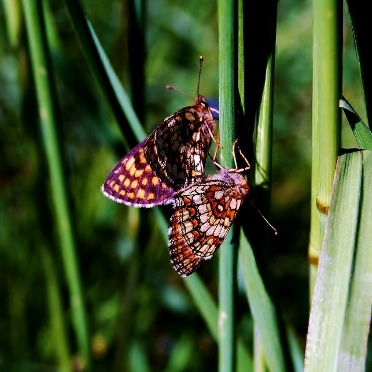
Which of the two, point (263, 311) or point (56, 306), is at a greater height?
point (263, 311)

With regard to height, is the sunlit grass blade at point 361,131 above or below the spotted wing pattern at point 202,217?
above

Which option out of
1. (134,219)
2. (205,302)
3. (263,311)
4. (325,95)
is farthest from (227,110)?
(134,219)

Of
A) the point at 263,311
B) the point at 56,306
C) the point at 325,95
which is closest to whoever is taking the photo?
the point at 325,95

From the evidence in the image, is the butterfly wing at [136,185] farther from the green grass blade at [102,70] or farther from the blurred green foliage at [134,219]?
the blurred green foliage at [134,219]

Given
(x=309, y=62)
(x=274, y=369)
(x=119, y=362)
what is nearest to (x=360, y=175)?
(x=274, y=369)

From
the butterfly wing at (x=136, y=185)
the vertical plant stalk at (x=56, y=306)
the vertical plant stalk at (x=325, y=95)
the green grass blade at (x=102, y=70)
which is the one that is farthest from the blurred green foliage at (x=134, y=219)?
the vertical plant stalk at (x=325, y=95)

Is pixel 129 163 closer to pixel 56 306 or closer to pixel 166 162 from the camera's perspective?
pixel 166 162

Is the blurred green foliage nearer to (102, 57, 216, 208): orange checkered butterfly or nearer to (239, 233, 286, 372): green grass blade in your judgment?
(102, 57, 216, 208): orange checkered butterfly
